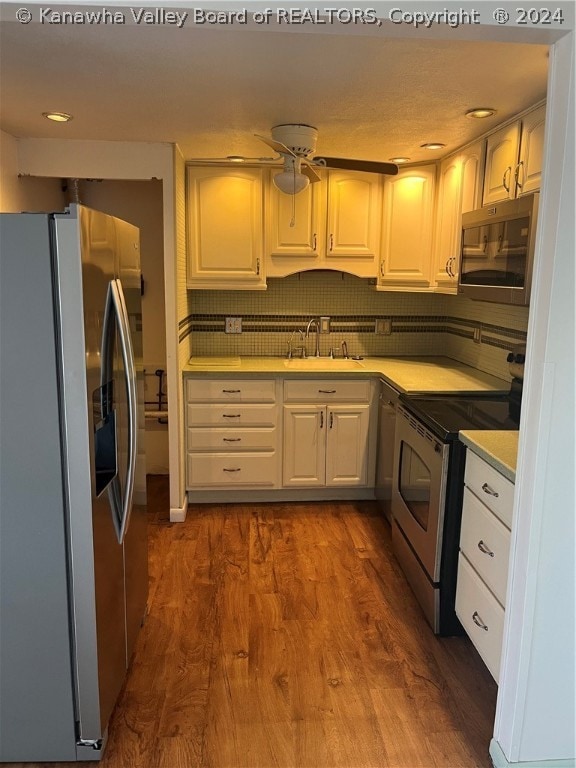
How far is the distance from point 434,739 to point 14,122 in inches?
125

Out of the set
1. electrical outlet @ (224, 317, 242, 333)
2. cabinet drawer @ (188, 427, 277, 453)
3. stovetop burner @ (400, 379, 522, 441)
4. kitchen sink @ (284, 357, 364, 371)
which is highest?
electrical outlet @ (224, 317, 242, 333)

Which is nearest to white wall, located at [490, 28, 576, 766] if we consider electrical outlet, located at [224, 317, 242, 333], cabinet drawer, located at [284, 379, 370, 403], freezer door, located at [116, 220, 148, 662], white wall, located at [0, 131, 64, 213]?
freezer door, located at [116, 220, 148, 662]

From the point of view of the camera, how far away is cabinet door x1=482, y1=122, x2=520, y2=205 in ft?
8.55

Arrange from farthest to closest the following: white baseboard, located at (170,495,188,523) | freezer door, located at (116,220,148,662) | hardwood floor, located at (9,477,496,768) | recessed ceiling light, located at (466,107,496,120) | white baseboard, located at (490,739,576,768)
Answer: white baseboard, located at (170,495,188,523)
recessed ceiling light, located at (466,107,496,120)
freezer door, located at (116,220,148,662)
hardwood floor, located at (9,477,496,768)
white baseboard, located at (490,739,576,768)

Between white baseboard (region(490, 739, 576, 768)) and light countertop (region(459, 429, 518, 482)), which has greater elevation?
light countertop (region(459, 429, 518, 482))

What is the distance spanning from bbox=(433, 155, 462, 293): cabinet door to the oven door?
956 millimetres

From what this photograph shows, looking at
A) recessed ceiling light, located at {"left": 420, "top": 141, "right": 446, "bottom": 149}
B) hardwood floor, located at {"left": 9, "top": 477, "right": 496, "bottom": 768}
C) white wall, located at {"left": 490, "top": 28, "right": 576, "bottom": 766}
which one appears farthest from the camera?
recessed ceiling light, located at {"left": 420, "top": 141, "right": 446, "bottom": 149}

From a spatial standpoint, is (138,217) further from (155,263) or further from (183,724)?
(183,724)

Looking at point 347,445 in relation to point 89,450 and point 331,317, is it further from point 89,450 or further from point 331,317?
point 89,450

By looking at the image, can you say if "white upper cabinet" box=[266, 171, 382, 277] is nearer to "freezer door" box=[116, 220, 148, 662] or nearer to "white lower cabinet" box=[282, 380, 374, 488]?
"white lower cabinet" box=[282, 380, 374, 488]

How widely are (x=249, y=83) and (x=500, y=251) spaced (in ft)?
4.09

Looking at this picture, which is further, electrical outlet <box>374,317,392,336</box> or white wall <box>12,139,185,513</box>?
electrical outlet <box>374,317,392,336</box>

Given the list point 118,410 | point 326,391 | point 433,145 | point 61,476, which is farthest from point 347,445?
point 61,476

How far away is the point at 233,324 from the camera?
421 centimetres
